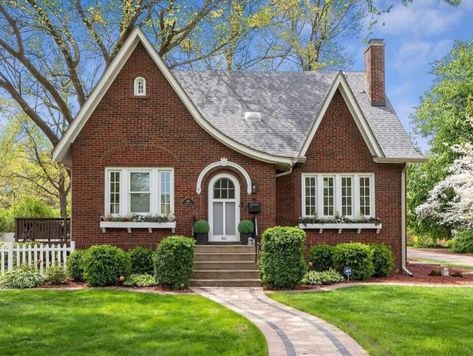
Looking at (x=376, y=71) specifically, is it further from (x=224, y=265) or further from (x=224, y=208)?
(x=224, y=265)

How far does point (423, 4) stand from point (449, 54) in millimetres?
31183

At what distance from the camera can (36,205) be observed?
107 ft

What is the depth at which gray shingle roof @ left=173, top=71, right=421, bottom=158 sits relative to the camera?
1753 cm

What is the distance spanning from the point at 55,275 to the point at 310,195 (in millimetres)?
8201

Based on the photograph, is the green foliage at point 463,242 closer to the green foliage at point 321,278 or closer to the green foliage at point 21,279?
the green foliage at point 321,278

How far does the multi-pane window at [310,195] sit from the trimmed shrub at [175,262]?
5150 mm

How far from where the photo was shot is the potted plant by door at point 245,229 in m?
16.1

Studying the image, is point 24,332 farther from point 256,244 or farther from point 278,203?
point 278,203

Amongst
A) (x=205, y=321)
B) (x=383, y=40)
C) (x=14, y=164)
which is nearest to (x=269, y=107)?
(x=383, y=40)

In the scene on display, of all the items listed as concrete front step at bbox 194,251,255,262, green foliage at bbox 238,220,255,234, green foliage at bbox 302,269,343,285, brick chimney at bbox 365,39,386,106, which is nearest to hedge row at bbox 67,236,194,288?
concrete front step at bbox 194,251,255,262

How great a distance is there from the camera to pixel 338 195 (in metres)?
17.2

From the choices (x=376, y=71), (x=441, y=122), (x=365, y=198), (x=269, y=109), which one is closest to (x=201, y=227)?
(x=365, y=198)

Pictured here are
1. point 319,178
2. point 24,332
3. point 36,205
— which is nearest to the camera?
point 24,332

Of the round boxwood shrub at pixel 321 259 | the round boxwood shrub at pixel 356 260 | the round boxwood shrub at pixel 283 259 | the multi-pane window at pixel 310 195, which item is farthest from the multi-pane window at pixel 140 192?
the round boxwood shrub at pixel 356 260
